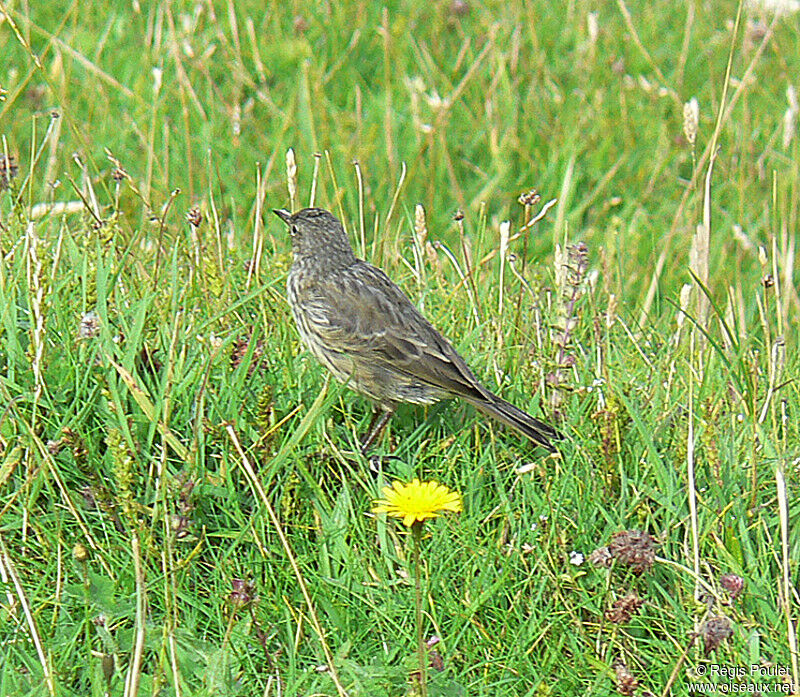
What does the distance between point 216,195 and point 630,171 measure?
9.04ft

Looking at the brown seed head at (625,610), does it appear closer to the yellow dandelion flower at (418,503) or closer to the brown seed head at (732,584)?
the brown seed head at (732,584)

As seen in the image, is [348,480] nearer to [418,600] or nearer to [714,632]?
[418,600]

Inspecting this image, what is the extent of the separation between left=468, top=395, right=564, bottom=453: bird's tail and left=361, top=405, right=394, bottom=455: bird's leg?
0.37 meters

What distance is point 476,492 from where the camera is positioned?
3.84m

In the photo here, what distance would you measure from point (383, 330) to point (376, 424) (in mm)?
486

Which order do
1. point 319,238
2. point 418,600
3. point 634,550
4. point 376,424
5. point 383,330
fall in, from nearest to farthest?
point 418,600, point 634,550, point 376,424, point 383,330, point 319,238

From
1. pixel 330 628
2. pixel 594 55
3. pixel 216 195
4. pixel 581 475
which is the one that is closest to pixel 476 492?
pixel 581 475

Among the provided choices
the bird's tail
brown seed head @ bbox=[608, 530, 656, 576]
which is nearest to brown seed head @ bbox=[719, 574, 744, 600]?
brown seed head @ bbox=[608, 530, 656, 576]

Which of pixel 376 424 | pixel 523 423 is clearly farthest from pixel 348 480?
pixel 523 423

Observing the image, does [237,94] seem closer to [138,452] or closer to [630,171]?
[630,171]

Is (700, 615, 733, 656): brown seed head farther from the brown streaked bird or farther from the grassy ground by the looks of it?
the brown streaked bird

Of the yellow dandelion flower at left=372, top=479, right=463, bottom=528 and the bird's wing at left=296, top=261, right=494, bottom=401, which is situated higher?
the yellow dandelion flower at left=372, top=479, right=463, bottom=528

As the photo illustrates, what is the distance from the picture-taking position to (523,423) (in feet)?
12.8

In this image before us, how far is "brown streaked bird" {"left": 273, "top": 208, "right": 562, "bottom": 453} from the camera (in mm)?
4102
